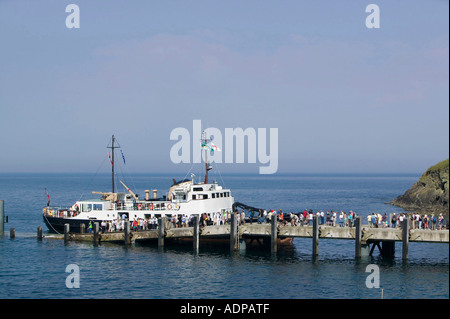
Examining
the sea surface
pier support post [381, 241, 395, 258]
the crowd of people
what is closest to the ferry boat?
the crowd of people

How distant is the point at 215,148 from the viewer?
54.1 m

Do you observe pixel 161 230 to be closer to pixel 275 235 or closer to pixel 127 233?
pixel 127 233

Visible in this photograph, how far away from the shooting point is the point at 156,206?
176 feet

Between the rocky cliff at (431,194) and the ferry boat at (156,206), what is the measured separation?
5232 centimetres

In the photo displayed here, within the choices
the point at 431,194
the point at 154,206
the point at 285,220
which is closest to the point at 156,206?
the point at 154,206

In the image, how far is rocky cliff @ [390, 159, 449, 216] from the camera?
97.0m

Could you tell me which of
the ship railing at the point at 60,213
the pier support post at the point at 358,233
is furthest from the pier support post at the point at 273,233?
the ship railing at the point at 60,213

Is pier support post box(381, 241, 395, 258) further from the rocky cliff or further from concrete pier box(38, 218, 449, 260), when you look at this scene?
the rocky cliff

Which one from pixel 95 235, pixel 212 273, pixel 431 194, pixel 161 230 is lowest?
pixel 212 273

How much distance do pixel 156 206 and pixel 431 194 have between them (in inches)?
2592

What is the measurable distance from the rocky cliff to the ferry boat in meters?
52.3

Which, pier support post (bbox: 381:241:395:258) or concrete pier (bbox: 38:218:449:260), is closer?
concrete pier (bbox: 38:218:449:260)

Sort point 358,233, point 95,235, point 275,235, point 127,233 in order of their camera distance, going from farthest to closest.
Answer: point 95,235 < point 127,233 < point 275,235 < point 358,233
